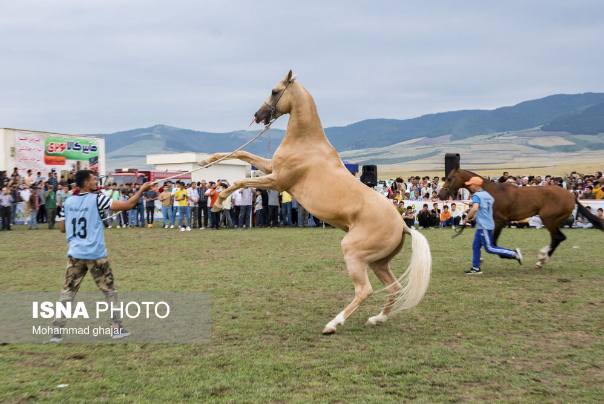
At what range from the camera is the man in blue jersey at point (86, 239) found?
17.8 ft

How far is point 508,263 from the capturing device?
38.9ft

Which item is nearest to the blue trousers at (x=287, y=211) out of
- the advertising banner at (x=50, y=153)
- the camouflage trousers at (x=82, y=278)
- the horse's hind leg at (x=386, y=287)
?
the advertising banner at (x=50, y=153)

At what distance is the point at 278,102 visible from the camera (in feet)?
20.8

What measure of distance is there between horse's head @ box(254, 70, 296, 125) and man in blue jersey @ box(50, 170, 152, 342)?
181 centimetres

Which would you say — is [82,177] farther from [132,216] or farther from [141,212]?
[132,216]

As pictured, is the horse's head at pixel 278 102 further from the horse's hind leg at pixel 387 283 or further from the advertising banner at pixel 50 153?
the advertising banner at pixel 50 153

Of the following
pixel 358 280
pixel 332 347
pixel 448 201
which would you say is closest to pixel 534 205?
pixel 358 280

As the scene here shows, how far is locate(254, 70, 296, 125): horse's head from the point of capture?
20.8ft

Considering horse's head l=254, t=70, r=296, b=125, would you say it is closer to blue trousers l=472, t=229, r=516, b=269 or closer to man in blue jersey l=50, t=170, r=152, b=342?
man in blue jersey l=50, t=170, r=152, b=342

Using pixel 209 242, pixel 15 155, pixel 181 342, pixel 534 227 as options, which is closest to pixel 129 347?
pixel 181 342

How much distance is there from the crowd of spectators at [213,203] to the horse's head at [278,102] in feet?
45.3

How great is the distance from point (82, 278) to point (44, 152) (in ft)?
72.2

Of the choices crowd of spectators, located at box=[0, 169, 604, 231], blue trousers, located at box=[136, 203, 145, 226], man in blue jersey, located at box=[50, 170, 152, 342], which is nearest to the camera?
man in blue jersey, located at box=[50, 170, 152, 342]

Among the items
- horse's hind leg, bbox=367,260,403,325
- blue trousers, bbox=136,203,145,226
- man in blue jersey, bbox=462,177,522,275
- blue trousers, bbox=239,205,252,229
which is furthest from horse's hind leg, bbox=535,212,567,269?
blue trousers, bbox=136,203,145,226
